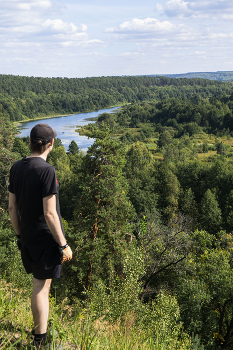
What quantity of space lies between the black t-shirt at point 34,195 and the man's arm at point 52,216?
0.05 m

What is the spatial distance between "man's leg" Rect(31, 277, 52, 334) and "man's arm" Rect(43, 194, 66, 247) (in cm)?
54

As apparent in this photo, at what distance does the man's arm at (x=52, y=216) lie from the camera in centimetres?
257

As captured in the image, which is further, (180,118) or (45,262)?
(180,118)

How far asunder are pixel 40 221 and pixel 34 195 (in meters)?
0.25

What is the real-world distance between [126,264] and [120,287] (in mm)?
877

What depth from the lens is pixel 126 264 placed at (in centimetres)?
905

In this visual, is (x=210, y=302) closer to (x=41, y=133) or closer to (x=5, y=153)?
(x=5, y=153)

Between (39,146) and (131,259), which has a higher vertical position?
(39,146)

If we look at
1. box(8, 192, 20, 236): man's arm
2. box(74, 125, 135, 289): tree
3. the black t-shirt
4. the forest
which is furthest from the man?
box(74, 125, 135, 289): tree

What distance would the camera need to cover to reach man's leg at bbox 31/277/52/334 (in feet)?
8.86

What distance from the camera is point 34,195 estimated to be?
2.65 m

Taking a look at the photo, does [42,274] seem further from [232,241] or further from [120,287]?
[232,241]

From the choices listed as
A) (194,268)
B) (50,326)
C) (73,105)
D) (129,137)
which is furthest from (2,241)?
(73,105)

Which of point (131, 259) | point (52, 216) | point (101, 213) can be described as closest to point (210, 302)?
point (131, 259)
